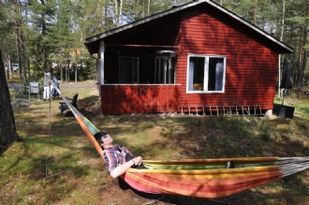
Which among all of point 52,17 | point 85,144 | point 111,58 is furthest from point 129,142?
point 52,17

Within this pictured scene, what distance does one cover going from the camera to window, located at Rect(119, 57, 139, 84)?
1769cm

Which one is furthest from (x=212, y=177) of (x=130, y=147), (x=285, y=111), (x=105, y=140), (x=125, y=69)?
(x=125, y=69)

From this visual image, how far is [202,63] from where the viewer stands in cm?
1356

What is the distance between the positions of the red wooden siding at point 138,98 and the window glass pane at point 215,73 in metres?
1.58

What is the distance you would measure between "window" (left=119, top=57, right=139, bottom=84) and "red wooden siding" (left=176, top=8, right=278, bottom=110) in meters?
5.01

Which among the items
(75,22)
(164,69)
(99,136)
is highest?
(75,22)

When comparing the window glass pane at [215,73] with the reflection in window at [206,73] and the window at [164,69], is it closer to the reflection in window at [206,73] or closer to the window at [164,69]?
the reflection in window at [206,73]

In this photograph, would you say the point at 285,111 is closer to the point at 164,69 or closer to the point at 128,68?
the point at 164,69

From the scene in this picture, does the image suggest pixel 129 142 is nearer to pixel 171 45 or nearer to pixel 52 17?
pixel 171 45

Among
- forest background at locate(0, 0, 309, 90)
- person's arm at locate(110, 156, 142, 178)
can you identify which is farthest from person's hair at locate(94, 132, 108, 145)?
forest background at locate(0, 0, 309, 90)

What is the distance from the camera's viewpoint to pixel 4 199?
552 cm

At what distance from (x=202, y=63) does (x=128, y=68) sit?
541cm

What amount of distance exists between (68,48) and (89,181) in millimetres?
29168

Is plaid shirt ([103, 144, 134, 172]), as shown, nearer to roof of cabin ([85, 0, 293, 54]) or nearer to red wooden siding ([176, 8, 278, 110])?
roof of cabin ([85, 0, 293, 54])
